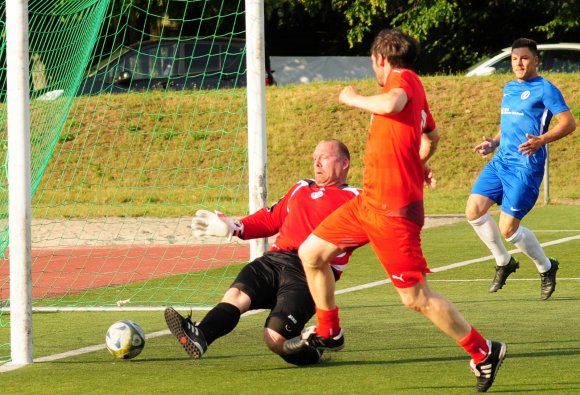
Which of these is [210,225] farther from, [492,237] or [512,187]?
[492,237]

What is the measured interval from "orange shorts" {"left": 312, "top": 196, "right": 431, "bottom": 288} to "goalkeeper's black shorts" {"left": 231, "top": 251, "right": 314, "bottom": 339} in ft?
2.64

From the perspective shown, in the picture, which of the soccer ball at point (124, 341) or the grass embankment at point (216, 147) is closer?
the soccer ball at point (124, 341)

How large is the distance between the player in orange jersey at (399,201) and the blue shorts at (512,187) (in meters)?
3.84

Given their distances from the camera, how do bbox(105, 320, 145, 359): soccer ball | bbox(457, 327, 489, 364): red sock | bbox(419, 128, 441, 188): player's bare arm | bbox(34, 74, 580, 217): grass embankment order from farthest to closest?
bbox(34, 74, 580, 217): grass embankment
bbox(105, 320, 145, 359): soccer ball
bbox(419, 128, 441, 188): player's bare arm
bbox(457, 327, 489, 364): red sock

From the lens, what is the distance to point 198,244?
50.1 feet

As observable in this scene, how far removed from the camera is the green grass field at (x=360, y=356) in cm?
653

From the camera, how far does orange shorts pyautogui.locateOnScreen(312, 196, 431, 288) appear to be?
629cm

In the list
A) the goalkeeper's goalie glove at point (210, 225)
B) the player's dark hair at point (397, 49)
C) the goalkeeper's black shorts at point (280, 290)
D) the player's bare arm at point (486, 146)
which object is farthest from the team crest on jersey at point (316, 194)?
the player's bare arm at point (486, 146)

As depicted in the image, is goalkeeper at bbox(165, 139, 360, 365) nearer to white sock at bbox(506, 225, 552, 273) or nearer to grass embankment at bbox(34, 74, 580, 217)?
white sock at bbox(506, 225, 552, 273)

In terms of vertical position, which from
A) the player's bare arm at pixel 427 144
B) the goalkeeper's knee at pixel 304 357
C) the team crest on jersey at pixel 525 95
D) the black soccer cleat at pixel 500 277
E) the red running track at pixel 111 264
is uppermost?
the player's bare arm at pixel 427 144

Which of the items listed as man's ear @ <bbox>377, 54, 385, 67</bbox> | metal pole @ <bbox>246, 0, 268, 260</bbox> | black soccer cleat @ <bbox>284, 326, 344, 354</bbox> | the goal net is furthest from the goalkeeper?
metal pole @ <bbox>246, 0, 268, 260</bbox>

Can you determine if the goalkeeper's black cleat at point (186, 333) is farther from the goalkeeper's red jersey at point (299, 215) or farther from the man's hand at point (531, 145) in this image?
the man's hand at point (531, 145)

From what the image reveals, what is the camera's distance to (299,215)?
295 inches

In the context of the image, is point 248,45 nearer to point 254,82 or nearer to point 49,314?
point 254,82
